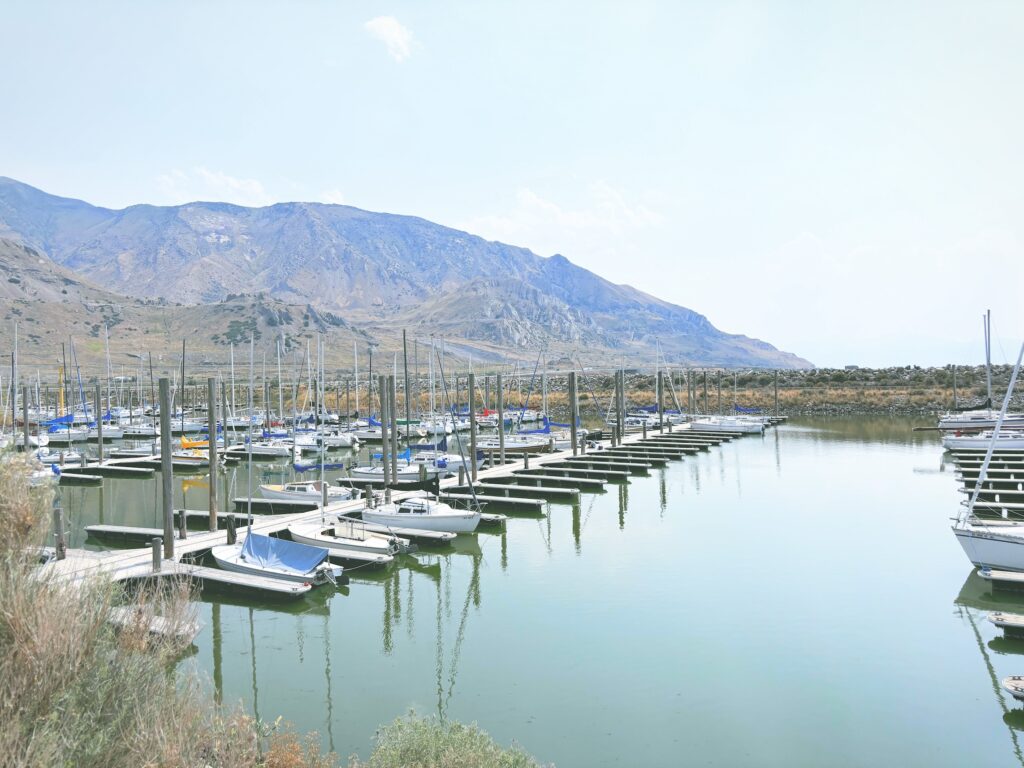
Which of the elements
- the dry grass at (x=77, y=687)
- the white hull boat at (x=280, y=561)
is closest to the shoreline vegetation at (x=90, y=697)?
the dry grass at (x=77, y=687)

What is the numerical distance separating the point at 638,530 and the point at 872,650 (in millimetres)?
13635

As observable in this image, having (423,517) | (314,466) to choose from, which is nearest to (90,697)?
(423,517)

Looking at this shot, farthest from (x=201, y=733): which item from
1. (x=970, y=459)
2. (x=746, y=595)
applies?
(x=970, y=459)

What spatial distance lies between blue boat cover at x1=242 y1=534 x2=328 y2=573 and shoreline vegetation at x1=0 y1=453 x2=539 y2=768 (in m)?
11.8

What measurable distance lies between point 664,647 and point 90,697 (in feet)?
43.9

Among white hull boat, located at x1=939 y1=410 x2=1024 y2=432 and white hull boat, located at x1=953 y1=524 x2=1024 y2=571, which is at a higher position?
white hull boat, located at x1=939 y1=410 x2=1024 y2=432

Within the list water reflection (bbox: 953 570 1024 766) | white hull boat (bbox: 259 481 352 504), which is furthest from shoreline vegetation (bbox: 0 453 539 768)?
white hull boat (bbox: 259 481 352 504)

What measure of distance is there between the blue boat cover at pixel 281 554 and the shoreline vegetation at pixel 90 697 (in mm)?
11847

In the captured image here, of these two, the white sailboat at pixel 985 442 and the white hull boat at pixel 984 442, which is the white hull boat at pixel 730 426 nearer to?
the white sailboat at pixel 985 442

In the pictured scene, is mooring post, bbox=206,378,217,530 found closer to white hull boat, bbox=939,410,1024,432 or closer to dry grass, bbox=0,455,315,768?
dry grass, bbox=0,455,315,768

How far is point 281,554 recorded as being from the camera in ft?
73.1

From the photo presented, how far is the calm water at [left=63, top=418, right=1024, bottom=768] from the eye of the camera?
13.7 metres

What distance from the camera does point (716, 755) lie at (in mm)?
12867

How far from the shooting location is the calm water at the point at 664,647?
1369 centimetres
